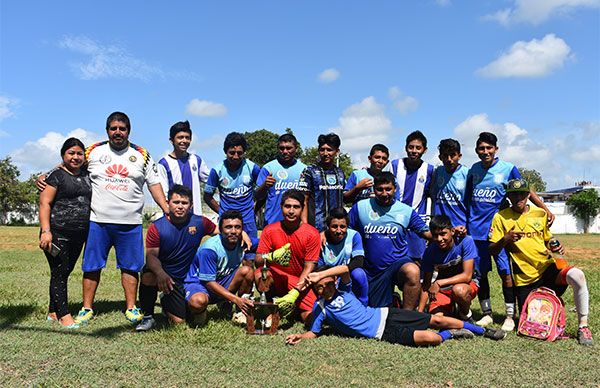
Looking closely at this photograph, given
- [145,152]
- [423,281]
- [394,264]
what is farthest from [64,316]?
[423,281]

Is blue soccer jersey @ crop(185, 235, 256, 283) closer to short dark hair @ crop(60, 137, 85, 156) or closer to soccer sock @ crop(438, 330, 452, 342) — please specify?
short dark hair @ crop(60, 137, 85, 156)

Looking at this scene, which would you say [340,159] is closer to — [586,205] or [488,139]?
[586,205]

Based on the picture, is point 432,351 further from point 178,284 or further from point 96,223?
point 96,223

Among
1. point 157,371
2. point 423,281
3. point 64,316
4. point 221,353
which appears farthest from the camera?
point 423,281

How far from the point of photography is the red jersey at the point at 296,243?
224 inches

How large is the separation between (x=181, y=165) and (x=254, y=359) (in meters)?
3.32

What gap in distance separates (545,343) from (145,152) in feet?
16.8

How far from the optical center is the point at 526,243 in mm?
5957

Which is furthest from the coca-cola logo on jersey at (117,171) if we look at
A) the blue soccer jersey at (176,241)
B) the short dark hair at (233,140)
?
the short dark hair at (233,140)

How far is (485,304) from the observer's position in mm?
6441

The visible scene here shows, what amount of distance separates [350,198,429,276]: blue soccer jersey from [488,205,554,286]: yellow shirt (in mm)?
915

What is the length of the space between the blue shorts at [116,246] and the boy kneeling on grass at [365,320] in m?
2.26

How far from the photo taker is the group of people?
5.59 meters

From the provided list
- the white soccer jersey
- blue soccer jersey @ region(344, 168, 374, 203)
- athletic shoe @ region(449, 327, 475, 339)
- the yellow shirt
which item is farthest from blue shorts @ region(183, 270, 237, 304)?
the yellow shirt
